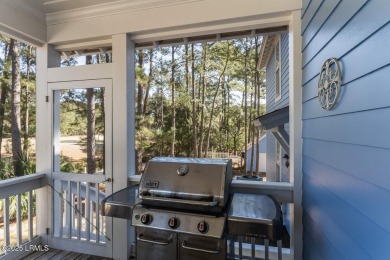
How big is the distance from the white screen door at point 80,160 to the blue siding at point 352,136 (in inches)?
82.6

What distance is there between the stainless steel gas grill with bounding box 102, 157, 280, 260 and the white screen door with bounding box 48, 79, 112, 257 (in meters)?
0.92

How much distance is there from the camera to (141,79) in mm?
7281

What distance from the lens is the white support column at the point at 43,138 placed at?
2797mm

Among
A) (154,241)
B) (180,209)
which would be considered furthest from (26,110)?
(180,209)

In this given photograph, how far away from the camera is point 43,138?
2807 mm

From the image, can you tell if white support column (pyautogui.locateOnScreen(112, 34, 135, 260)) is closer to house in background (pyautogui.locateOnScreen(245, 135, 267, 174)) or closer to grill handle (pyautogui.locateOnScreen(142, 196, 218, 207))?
grill handle (pyautogui.locateOnScreen(142, 196, 218, 207))

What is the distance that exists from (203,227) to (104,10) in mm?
2497

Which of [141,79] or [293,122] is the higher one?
[141,79]

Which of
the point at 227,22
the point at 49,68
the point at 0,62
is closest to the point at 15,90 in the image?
the point at 0,62

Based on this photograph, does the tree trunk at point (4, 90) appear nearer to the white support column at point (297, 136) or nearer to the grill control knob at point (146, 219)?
the grill control knob at point (146, 219)

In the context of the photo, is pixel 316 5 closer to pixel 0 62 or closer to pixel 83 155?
pixel 83 155

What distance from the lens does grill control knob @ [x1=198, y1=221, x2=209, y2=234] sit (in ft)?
5.13

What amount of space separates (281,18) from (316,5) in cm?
57

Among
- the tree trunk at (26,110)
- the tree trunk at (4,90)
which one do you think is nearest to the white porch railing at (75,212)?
the tree trunk at (26,110)
